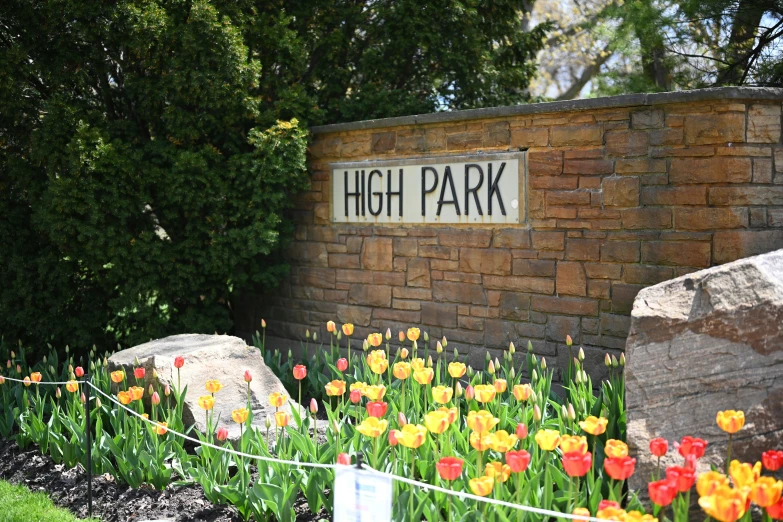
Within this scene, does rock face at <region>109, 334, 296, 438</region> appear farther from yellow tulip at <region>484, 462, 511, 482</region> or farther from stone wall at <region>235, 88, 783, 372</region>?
yellow tulip at <region>484, 462, 511, 482</region>

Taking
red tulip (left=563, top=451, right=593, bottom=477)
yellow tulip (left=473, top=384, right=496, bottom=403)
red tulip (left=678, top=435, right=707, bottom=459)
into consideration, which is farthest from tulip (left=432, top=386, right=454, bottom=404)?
red tulip (left=678, top=435, right=707, bottom=459)

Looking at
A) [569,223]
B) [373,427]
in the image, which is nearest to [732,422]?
[373,427]

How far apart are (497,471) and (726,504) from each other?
0.90 m

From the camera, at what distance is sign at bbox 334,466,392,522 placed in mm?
2684

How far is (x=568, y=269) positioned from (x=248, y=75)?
2909 millimetres

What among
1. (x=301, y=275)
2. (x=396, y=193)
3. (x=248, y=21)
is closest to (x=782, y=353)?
(x=396, y=193)

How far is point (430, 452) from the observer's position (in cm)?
367

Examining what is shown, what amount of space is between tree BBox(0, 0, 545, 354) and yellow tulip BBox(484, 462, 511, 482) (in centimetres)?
385

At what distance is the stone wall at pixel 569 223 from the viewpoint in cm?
480

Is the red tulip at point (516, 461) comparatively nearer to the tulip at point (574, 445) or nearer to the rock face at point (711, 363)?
the tulip at point (574, 445)

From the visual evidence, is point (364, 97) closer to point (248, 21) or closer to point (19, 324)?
point (248, 21)

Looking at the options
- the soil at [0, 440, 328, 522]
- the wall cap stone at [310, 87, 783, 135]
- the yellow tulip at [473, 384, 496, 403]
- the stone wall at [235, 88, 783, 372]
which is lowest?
the soil at [0, 440, 328, 522]

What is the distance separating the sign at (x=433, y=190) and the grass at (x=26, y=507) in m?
3.18

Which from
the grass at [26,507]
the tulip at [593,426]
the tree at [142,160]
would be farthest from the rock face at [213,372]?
the tulip at [593,426]
